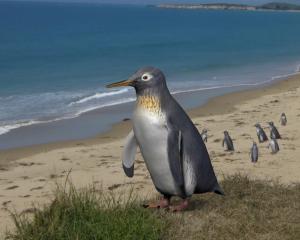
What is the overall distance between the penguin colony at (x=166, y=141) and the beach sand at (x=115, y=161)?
191cm

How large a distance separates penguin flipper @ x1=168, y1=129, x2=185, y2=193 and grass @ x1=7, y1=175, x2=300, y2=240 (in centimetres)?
43

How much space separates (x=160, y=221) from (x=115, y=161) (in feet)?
22.4

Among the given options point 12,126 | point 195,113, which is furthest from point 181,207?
point 195,113

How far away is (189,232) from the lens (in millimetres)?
5809

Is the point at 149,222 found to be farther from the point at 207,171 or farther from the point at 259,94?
the point at 259,94

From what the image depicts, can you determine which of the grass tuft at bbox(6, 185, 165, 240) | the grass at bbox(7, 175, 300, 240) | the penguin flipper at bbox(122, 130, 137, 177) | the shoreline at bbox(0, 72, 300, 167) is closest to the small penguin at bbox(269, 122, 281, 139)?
the shoreline at bbox(0, 72, 300, 167)

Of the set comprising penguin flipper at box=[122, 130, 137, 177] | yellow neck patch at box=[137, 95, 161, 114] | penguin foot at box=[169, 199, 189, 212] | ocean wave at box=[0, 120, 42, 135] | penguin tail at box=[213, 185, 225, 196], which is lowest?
ocean wave at box=[0, 120, 42, 135]

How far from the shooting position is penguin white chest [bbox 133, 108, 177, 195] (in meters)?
5.95

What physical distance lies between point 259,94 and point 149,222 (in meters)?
19.0

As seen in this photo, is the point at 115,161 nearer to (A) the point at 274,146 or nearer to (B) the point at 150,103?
(A) the point at 274,146

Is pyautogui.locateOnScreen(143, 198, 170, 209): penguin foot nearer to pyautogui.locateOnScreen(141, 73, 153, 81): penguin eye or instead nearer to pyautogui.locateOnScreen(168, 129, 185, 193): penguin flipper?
pyautogui.locateOnScreen(168, 129, 185, 193): penguin flipper

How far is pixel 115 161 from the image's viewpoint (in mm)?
12625

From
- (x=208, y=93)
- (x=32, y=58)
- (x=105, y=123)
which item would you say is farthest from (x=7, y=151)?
(x=32, y=58)

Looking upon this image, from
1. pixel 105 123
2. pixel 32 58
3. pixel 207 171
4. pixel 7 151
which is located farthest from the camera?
pixel 32 58
